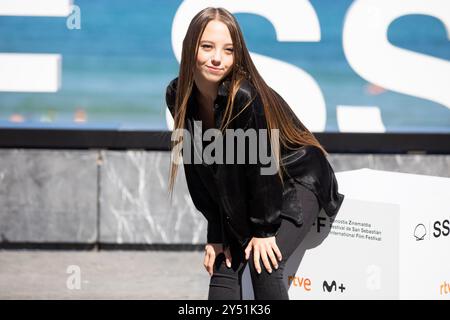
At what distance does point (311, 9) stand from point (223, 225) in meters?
3.02

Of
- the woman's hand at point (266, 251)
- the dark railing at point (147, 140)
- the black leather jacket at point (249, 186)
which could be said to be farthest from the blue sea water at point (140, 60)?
the woman's hand at point (266, 251)

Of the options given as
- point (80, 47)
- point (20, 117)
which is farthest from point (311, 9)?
point (20, 117)

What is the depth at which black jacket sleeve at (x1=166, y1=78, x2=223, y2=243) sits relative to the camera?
3.54m

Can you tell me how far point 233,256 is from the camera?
3549 mm

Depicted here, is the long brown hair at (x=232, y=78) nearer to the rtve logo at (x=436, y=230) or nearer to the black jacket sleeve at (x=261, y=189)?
the black jacket sleeve at (x=261, y=189)

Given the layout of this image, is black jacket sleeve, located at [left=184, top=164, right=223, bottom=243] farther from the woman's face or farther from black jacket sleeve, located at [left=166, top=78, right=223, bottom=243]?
the woman's face

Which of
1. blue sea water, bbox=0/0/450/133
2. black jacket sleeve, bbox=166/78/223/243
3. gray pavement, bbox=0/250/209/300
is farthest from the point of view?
blue sea water, bbox=0/0/450/133

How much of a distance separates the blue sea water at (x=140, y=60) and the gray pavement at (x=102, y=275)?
3.12 feet

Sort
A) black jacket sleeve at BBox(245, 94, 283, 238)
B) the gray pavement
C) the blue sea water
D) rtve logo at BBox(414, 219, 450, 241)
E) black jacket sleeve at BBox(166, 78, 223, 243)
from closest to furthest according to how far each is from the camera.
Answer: black jacket sleeve at BBox(245, 94, 283, 238)
black jacket sleeve at BBox(166, 78, 223, 243)
rtve logo at BBox(414, 219, 450, 241)
the gray pavement
the blue sea water

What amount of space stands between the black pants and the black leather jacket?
0.13ft

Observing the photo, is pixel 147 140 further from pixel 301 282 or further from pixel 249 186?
pixel 249 186

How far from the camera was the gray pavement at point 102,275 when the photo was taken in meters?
5.18

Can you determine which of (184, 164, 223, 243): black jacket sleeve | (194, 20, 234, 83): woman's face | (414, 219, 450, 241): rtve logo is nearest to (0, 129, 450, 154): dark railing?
(414, 219, 450, 241): rtve logo
